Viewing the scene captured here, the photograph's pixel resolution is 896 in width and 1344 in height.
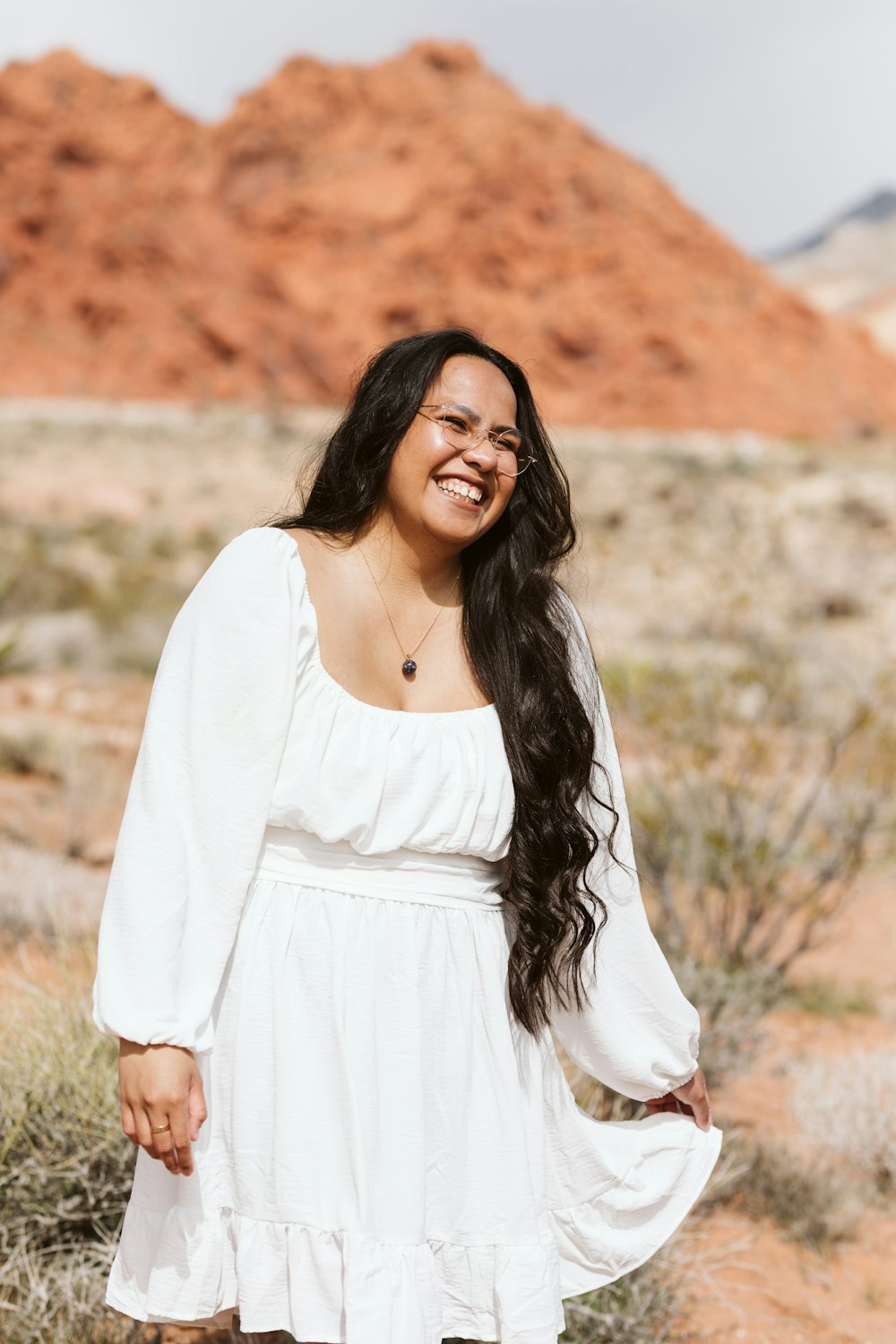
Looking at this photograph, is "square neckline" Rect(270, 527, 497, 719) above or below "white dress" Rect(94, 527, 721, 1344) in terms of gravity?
above

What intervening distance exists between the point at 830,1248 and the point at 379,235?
49169mm

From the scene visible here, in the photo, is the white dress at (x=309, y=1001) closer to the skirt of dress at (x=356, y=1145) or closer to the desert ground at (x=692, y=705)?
the skirt of dress at (x=356, y=1145)

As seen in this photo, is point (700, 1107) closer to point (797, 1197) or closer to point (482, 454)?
point (482, 454)

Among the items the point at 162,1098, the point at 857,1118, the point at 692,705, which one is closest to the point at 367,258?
the point at 692,705

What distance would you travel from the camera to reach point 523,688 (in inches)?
76.2

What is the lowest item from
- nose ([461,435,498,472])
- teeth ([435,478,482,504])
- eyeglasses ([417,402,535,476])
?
teeth ([435,478,482,504])

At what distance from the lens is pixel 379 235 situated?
48.5 metres

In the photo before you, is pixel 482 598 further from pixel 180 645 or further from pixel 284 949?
pixel 284 949

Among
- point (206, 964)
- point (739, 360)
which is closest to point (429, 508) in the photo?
point (206, 964)

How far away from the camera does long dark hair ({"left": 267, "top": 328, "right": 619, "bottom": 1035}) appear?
1.88 metres

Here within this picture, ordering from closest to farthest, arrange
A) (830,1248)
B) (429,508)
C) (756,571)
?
(429,508)
(830,1248)
(756,571)

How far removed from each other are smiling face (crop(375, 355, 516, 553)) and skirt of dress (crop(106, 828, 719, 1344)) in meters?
0.52

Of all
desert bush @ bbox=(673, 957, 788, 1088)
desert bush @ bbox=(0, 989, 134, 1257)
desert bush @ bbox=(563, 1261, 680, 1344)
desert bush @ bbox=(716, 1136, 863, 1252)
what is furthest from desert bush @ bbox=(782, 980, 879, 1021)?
desert bush @ bbox=(0, 989, 134, 1257)

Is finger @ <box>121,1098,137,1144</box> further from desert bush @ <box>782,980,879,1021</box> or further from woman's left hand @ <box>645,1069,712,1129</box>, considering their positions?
desert bush @ <box>782,980,879,1021</box>
